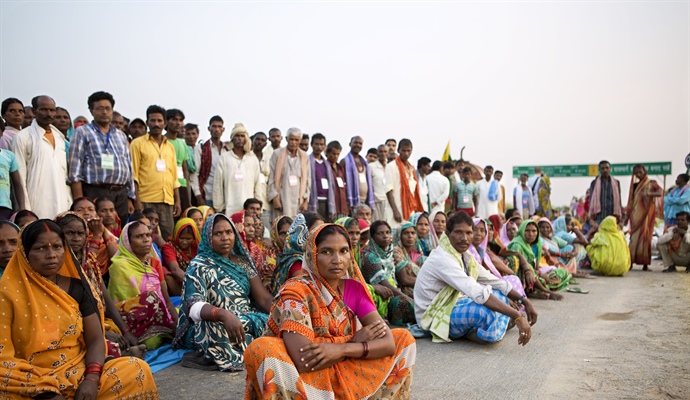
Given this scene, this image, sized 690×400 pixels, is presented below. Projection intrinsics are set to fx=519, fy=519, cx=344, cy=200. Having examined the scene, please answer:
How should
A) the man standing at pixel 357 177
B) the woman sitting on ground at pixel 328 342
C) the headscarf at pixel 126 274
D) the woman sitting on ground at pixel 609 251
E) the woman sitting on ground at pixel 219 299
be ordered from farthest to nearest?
1. the woman sitting on ground at pixel 609 251
2. the man standing at pixel 357 177
3. the headscarf at pixel 126 274
4. the woman sitting on ground at pixel 219 299
5. the woman sitting on ground at pixel 328 342

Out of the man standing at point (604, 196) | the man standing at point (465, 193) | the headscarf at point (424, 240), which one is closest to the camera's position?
the headscarf at point (424, 240)

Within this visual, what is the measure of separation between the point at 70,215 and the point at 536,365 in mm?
3901

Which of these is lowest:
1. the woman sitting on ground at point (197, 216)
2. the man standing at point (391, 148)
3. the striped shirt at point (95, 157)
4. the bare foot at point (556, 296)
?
the bare foot at point (556, 296)

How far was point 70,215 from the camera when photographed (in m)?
3.93

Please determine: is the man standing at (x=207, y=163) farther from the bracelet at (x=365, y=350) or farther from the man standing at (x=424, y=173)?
the bracelet at (x=365, y=350)

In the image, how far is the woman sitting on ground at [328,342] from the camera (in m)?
2.63

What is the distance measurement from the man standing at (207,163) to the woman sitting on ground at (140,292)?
3.36 meters

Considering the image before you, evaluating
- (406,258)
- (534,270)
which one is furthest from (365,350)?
(534,270)

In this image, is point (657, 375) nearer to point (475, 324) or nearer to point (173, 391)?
point (475, 324)

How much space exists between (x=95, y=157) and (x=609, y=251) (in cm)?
957

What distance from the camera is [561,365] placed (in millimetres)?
4324

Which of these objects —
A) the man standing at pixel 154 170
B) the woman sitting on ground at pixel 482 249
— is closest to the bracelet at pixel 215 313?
the woman sitting on ground at pixel 482 249

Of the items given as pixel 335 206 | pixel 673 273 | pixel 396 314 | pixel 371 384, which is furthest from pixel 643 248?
pixel 371 384

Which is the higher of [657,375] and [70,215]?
[70,215]
